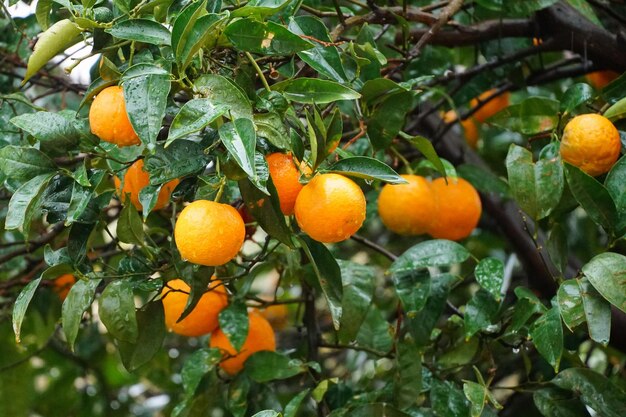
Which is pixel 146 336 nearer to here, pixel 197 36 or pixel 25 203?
pixel 25 203

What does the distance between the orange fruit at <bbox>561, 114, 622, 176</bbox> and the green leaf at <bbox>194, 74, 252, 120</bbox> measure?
0.48 meters

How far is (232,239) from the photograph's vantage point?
0.87 metres

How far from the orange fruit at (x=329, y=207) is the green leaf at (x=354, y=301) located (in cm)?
35

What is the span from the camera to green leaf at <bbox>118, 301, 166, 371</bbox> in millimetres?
1110

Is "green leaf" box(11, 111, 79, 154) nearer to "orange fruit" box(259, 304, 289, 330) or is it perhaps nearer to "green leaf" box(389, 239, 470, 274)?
"green leaf" box(389, 239, 470, 274)

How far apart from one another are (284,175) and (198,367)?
20.1 inches

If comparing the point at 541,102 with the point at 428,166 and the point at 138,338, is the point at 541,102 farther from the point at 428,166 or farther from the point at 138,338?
the point at 138,338

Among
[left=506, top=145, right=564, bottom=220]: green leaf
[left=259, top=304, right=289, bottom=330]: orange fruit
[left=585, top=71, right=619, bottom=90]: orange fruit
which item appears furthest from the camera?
[left=259, top=304, right=289, bottom=330]: orange fruit

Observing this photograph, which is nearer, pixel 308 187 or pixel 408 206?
pixel 308 187

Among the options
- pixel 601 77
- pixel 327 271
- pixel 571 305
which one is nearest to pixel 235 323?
pixel 327 271

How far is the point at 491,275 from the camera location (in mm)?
1164

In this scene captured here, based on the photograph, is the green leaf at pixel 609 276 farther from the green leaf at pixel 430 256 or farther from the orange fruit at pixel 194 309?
the orange fruit at pixel 194 309

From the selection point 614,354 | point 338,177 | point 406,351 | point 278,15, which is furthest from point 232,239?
point 614,354

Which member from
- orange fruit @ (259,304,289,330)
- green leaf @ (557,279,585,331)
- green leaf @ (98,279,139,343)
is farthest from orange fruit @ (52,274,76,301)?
green leaf @ (557,279,585,331)
